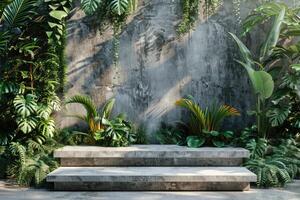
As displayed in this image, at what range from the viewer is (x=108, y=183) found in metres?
4.58

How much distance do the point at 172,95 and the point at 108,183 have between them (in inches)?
76.7

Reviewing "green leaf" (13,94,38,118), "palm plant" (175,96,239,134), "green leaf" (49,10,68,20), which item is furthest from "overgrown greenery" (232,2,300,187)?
"green leaf" (13,94,38,118)

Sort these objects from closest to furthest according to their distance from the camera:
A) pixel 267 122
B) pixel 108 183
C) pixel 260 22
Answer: pixel 108 183 → pixel 267 122 → pixel 260 22

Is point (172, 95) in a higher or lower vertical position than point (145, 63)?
lower

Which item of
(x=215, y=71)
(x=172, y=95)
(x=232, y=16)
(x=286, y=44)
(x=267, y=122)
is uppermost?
(x=232, y=16)

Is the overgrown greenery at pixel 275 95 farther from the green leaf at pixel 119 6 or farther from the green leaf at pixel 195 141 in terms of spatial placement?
the green leaf at pixel 119 6

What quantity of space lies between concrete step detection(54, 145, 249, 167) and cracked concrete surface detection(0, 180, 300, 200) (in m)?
0.60

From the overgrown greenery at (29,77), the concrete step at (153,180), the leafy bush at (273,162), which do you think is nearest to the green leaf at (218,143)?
the leafy bush at (273,162)

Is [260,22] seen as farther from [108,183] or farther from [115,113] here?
[108,183]

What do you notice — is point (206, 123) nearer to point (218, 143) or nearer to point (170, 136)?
point (218, 143)

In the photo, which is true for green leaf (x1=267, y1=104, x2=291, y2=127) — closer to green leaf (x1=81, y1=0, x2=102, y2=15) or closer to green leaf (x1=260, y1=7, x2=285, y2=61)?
green leaf (x1=260, y1=7, x2=285, y2=61)

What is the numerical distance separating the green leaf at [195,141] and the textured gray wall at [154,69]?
0.57 meters

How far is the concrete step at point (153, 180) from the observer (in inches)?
178

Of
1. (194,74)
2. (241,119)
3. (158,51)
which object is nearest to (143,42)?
(158,51)
